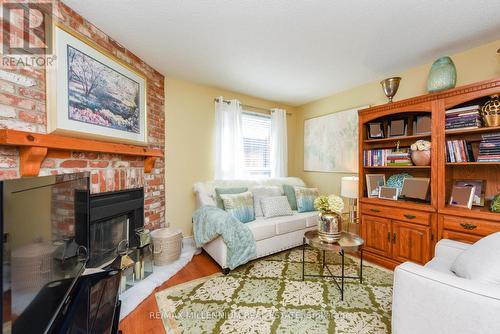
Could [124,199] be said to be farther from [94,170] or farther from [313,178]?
[313,178]

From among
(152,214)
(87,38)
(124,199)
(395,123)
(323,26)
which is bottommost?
(152,214)

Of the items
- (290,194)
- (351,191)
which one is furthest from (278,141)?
(351,191)

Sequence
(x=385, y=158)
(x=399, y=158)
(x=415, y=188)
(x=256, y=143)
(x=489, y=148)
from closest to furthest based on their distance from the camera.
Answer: (x=489, y=148), (x=415, y=188), (x=399, y=158), (x=385, y=158), (x=256, y=143)

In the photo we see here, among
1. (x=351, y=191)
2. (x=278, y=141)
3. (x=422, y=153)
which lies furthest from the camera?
(x=278, y=141)

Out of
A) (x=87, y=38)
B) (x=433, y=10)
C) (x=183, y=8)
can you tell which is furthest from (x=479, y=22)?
(x=87, y=38)

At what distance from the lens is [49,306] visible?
84cm

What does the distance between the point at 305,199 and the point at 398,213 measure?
115 cm

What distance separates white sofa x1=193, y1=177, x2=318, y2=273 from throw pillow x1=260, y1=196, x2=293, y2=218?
0.24ft

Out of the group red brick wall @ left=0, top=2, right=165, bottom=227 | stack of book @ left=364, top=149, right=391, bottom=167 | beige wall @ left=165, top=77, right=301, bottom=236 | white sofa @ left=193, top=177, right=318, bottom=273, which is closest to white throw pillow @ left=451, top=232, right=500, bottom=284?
stack of book @ left=364, top=149, right=391, bottom=167

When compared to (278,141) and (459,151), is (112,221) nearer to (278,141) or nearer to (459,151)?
(278,141)

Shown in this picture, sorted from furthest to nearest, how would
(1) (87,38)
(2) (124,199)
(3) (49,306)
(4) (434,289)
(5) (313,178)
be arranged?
(5) (313,178), (2) (124,199), (1) (87,38), (4) (434,289), (3) (49,306)

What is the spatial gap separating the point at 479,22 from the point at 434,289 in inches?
85.1

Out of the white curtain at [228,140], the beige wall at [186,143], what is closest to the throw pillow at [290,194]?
the white curtain at [228,140]

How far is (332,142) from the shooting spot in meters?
3.39
